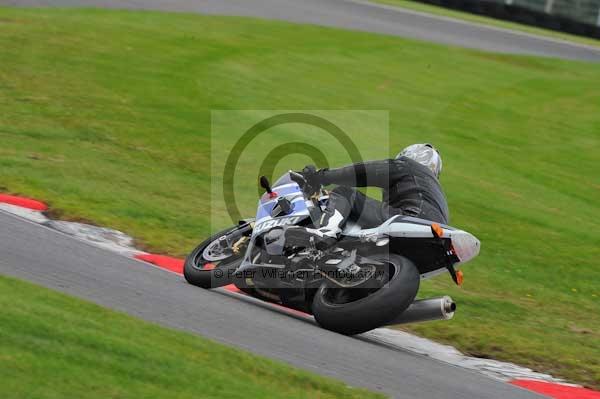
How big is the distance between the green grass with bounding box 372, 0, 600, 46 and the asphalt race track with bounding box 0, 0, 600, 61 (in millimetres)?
875

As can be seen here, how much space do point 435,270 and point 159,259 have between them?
2911mm

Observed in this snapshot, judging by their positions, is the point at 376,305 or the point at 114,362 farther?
the point at 376,305

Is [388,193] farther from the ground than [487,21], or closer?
closer

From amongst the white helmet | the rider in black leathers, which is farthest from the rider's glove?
the white helmet

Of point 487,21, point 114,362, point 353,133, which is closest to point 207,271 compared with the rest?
point 114,362

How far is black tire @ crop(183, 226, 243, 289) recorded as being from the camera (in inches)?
318

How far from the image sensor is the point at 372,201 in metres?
7.75

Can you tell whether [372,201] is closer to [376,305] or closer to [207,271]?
[376,305]

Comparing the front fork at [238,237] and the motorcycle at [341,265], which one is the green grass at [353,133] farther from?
the front fork at [238,237]

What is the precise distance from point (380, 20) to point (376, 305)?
22.0 meters

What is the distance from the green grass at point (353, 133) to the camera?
10.1m

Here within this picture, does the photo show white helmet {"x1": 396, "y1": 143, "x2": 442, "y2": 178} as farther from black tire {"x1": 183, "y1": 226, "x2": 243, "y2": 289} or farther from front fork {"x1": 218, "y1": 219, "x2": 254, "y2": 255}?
black tire {"x1": 183, "y1": 226, "x2": 243, "y2": 289}

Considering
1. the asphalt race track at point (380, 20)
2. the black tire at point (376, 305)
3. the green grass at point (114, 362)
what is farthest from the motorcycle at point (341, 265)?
the asphalt race track at point (380, 20)

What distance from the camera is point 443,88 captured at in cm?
2123
